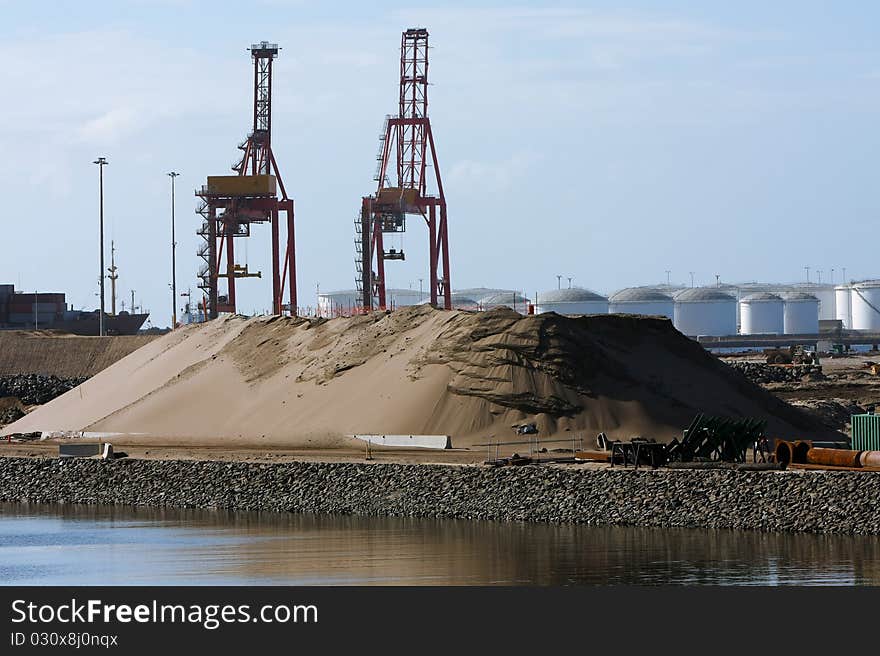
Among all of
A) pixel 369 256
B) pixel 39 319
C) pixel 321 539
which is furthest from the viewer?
pixel 39 319

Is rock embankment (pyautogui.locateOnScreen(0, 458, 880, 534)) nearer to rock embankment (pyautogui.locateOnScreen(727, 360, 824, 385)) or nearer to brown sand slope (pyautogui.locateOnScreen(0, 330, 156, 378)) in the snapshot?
rock embankment (pyautogui.locateOnScreen(727, 360, 824, 385))

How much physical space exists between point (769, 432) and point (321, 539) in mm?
21065

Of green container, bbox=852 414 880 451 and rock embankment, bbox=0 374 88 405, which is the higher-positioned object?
rock embankment, bbox=0 374 88 405

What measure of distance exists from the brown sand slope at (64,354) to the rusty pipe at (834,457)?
6642cm

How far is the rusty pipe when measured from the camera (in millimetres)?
42562

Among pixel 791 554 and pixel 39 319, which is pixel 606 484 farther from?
pixel 39 319

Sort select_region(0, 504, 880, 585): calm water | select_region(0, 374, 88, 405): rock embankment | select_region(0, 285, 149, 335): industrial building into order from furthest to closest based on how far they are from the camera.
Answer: select_region(0, 285, 149, 335): industrial building < select_region(0, 374, 88, 405): rock embankment < select_region(0, 504, 880, 585): calm water

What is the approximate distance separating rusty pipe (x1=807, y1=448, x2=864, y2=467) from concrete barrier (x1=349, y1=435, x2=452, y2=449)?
44.6 ft

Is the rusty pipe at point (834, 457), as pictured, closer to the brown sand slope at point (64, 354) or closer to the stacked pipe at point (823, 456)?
the stacked pipe at point (823, 456)

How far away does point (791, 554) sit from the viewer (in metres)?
36.0

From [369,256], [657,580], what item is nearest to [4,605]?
[657,580]

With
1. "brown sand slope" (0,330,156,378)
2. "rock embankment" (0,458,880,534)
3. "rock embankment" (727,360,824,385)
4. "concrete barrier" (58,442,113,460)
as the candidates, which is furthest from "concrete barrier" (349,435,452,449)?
"brown sand slope" (0,330,156,378)

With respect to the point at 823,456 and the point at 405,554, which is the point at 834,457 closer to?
the point at 823,456

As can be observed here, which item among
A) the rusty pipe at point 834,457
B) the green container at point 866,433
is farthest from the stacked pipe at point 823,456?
the green container at point 866,433
